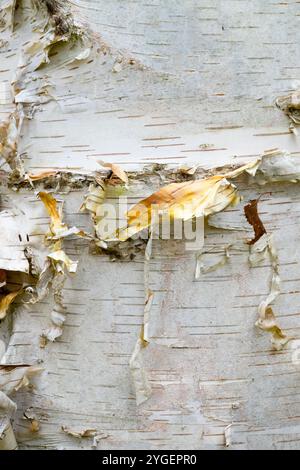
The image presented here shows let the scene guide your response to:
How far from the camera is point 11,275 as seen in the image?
44.5 inches

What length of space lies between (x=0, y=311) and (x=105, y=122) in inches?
13.7

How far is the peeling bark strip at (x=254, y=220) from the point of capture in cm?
103

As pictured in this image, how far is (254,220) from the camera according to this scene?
103 cm

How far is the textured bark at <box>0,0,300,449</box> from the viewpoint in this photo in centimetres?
103

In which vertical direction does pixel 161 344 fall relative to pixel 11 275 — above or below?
below

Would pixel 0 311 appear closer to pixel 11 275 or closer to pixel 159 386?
pixel 11 275

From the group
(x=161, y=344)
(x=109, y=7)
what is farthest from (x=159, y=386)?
(x=109, y=7)

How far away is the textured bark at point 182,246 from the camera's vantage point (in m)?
1.03

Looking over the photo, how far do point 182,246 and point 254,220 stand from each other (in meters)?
0.12

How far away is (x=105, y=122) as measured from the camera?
106 cm

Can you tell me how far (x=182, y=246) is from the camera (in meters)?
1.03

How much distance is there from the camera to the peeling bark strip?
103 centimetres

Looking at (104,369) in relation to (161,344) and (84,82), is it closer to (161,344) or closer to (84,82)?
(161,344)
